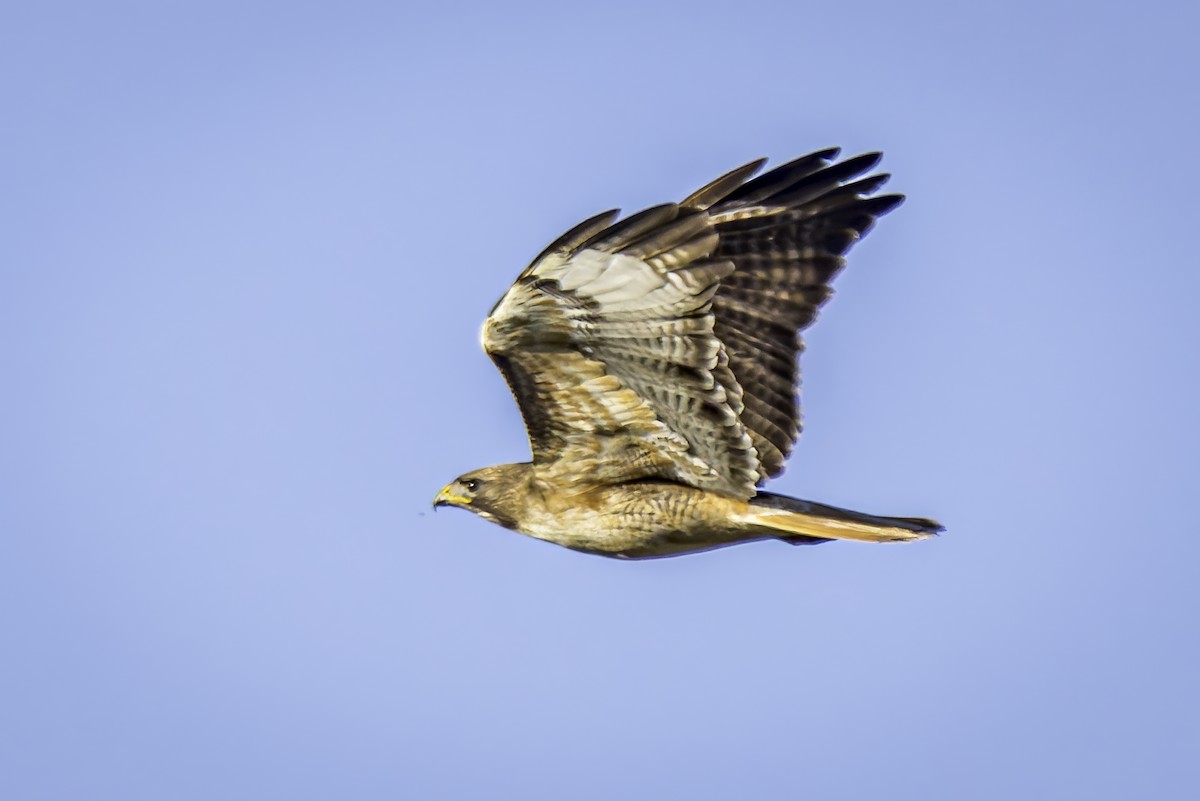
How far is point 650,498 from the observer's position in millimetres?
10336

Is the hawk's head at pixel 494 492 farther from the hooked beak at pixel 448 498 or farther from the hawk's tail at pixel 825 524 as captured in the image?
the hawk's tail at pixel 825 524

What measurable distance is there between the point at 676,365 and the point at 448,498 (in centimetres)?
220

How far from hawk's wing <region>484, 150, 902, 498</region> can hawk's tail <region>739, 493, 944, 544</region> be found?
20 centimetres

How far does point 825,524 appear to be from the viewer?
33.2ft

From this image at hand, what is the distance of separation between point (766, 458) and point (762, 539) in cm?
58

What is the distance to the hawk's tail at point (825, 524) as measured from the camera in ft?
33.0

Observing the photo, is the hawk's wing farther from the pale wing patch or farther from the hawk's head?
the hawk's head

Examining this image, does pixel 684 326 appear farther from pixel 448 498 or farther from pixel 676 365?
pixel 448 498

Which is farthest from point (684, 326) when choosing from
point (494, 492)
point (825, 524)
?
point (494, 492)

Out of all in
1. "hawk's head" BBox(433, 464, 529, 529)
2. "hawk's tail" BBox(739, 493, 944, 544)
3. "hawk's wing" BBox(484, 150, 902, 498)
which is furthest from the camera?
"hawk's head" BBox(433, 464, 529, 529)

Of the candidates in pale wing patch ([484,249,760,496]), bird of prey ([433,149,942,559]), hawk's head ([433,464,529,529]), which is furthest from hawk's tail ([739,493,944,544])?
hawk's head ([433,464,529,529])

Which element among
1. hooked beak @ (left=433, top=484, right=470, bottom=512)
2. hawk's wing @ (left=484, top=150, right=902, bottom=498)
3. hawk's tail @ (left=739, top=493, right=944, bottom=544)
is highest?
hawk's wing @ (left=484, top=150, right=902, bottom=498)

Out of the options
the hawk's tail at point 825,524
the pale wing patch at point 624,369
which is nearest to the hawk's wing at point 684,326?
the pale wing patch at point 624,369

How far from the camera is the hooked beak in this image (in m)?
11.0
